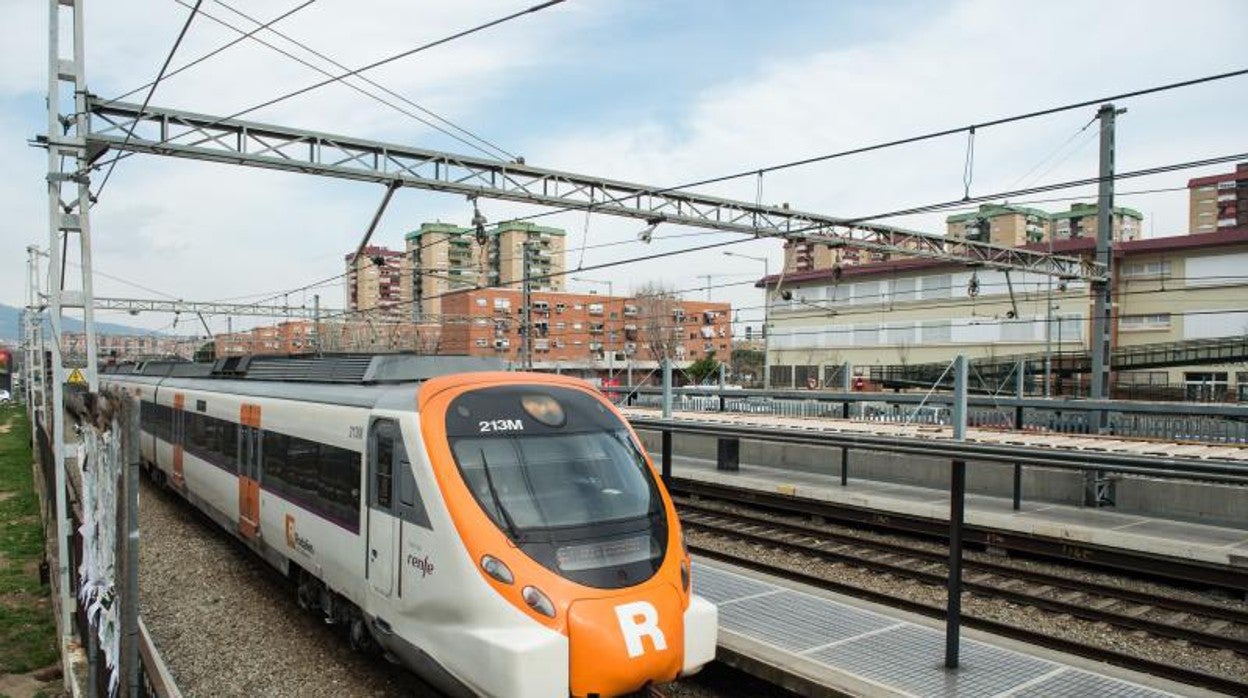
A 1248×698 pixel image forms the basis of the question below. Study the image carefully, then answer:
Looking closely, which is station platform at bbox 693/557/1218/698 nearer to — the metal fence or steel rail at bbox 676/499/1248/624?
steel rail at bbox 676/499/1248/624

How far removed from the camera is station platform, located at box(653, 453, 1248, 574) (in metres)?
10.9

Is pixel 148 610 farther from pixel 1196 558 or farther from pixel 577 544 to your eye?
pixel 1196 558

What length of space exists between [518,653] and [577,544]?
0.88 metres

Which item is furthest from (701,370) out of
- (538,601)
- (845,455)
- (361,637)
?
(538,601)

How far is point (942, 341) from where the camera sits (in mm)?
47906

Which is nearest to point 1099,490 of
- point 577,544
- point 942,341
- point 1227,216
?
point 577,544

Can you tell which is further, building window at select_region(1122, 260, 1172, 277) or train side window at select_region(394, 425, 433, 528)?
building window at select_region(1122, 260, 1172, 277)

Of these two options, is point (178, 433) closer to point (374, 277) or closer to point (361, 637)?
point (361, 637)

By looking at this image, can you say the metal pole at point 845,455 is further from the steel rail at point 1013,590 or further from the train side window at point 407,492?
the train side window at point 407,492

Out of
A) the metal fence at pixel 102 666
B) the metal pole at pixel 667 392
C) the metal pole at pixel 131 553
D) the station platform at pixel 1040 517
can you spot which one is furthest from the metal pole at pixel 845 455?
the metal pole at pixel 131 553

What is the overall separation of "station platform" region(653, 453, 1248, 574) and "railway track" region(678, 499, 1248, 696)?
97cm

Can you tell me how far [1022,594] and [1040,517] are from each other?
3545 millimetres

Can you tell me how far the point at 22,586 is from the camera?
1166cm

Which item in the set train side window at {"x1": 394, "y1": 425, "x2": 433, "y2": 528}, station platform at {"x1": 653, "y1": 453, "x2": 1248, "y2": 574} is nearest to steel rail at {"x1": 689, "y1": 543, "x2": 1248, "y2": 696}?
station platform at {"x1": 653, "y1": 453, "x2": 1248, "y2": 574}
